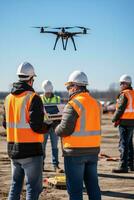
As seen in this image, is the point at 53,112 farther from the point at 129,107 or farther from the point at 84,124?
the point at 129,107

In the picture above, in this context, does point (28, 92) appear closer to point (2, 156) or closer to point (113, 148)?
point (2, 156)

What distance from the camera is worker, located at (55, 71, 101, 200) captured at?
660 cm

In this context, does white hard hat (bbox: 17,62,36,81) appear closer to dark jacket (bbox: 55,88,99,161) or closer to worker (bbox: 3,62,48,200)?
worker (bbox: 3,62,48,200)

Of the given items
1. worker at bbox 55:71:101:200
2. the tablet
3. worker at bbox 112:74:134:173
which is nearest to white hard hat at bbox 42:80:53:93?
worker at bbox 112:74:134:173

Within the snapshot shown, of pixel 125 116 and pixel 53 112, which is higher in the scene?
pixel 53 112

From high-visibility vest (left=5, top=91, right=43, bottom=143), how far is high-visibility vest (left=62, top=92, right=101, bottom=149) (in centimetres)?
46

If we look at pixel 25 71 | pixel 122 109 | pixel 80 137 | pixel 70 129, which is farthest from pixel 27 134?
pixel 122 109

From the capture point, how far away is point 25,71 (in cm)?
671

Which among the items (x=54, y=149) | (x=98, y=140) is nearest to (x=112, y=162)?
(x=54, y=149)

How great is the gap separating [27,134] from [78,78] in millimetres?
1075

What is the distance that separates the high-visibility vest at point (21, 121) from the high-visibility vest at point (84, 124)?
0.46 m

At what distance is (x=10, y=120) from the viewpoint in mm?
6660

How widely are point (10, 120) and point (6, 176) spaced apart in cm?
467

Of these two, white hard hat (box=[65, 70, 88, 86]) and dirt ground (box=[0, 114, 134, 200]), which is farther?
dirt ground (box=[0, 114, 134, 200])
